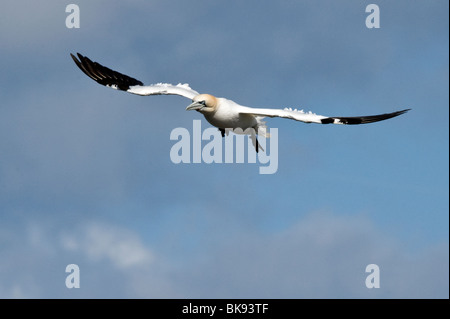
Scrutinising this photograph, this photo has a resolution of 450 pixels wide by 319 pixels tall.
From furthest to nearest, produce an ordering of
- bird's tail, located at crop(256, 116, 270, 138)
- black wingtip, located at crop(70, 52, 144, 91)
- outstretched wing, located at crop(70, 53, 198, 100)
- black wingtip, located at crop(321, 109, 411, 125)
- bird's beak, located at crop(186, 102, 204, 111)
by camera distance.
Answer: black wingtip, located at crop(70, 52, 144, 91) → outstretched wing, located at crop(70, 53, 198, 100) → bird's tail, located at crop(256, 116, 270, 138) → bird's beak, located at crop(186, 102, 204, 111) → black wingtip, located at crop(321, 109, 411, 125)

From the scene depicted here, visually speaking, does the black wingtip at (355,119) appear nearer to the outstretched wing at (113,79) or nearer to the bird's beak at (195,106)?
the bird's beak at (195,106)

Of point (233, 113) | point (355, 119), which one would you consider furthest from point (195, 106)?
point (355, 119)

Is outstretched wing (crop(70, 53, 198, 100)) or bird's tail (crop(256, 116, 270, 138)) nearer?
bird's tail (crop(256, 116, 270, 138))

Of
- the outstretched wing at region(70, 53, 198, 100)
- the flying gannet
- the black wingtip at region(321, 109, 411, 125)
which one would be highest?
the outstretched wing at region(70, 53, 198, 100)

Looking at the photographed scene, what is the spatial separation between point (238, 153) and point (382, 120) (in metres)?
5.95

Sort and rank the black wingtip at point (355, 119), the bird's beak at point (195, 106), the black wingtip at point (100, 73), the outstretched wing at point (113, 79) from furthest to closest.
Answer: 1. the black wingtip at point (100, 73)
2. the outstretched wing at point (113, 79)
3. the bird's beak at point (195, 106)
4. the black wingtip at point (355, 119)

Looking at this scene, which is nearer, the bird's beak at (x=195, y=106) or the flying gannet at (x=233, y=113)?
the flying gannet at (x=233, y=113)

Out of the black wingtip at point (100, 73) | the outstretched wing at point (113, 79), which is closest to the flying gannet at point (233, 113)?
the outstretched wing at point (113, 79)

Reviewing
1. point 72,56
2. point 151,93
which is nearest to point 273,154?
point 151,93

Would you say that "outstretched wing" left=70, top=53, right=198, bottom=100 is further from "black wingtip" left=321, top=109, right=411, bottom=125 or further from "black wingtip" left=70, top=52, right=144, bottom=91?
"black wingtip" left=321, top=109, right=411, bottom=125

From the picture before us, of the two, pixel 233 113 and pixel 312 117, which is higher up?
pixel 233 113

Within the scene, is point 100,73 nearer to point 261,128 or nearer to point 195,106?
point 195,106

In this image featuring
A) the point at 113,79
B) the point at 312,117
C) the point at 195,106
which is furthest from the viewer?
the point at 113,79

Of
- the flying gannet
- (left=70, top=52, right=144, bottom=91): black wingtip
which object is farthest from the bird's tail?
(left=70, top=52, right=144, bottom=91): black wingtip
